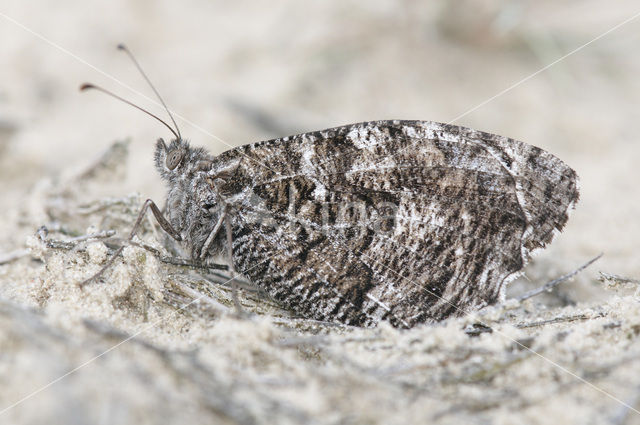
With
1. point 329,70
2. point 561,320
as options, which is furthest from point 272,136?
point 561,320

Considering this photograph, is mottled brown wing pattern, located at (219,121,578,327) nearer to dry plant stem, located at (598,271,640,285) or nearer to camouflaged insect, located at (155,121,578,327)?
camouflaged insect, located at (155,121,578,327)

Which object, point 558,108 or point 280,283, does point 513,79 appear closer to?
point 558,108

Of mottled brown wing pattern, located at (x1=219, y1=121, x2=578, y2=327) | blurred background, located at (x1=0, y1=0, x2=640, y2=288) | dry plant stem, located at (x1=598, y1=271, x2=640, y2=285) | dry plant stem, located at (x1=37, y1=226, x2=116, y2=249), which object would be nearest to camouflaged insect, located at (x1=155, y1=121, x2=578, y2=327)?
mottled brown wing pattern, located at (x1=219, y1=121, x2=578, y2=327)

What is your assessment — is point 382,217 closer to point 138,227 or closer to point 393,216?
point 393,216

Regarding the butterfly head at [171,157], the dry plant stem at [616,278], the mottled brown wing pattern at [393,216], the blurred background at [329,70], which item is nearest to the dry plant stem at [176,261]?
the mottled brown wing pattern at [393,216]

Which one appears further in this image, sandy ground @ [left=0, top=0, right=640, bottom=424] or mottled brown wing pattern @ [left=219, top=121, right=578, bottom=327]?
mottled brown wing pattern @ [left=219, top=121, right=578, bottom=327]

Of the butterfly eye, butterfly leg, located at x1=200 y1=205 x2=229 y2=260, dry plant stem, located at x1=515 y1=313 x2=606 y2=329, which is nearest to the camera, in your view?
dry plant stem, located at x1=515 y1=313 x2=606 y2=329

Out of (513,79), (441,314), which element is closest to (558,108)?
(513,79)
